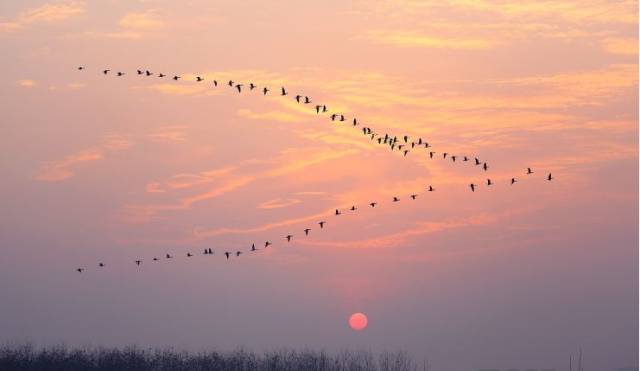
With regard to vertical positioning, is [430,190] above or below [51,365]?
above

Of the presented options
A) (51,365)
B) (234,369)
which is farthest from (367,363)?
(51,365)

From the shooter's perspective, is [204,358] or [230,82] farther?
[204,358]

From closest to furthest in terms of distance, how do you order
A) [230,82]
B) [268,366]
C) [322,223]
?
[230,82]
[322,223]
[268,366]

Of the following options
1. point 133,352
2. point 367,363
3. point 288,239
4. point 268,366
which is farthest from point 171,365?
point 288,239

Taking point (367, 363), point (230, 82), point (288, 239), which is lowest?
point (367, 363)

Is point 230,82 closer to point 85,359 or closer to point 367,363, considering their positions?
point 85,359

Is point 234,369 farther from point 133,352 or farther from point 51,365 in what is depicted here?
point 51,365

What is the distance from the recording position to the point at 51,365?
426ft

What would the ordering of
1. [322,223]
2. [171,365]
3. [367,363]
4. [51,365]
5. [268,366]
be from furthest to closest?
[367,363], [268,366], [171,365], [51,365], [322,223]

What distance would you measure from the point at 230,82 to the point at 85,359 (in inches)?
3661

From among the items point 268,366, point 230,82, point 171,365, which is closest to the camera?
point 230,82

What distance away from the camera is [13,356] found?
130250 millimetres

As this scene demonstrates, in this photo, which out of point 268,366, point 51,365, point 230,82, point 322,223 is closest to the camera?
point 230,82

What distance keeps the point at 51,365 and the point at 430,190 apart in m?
84.8
